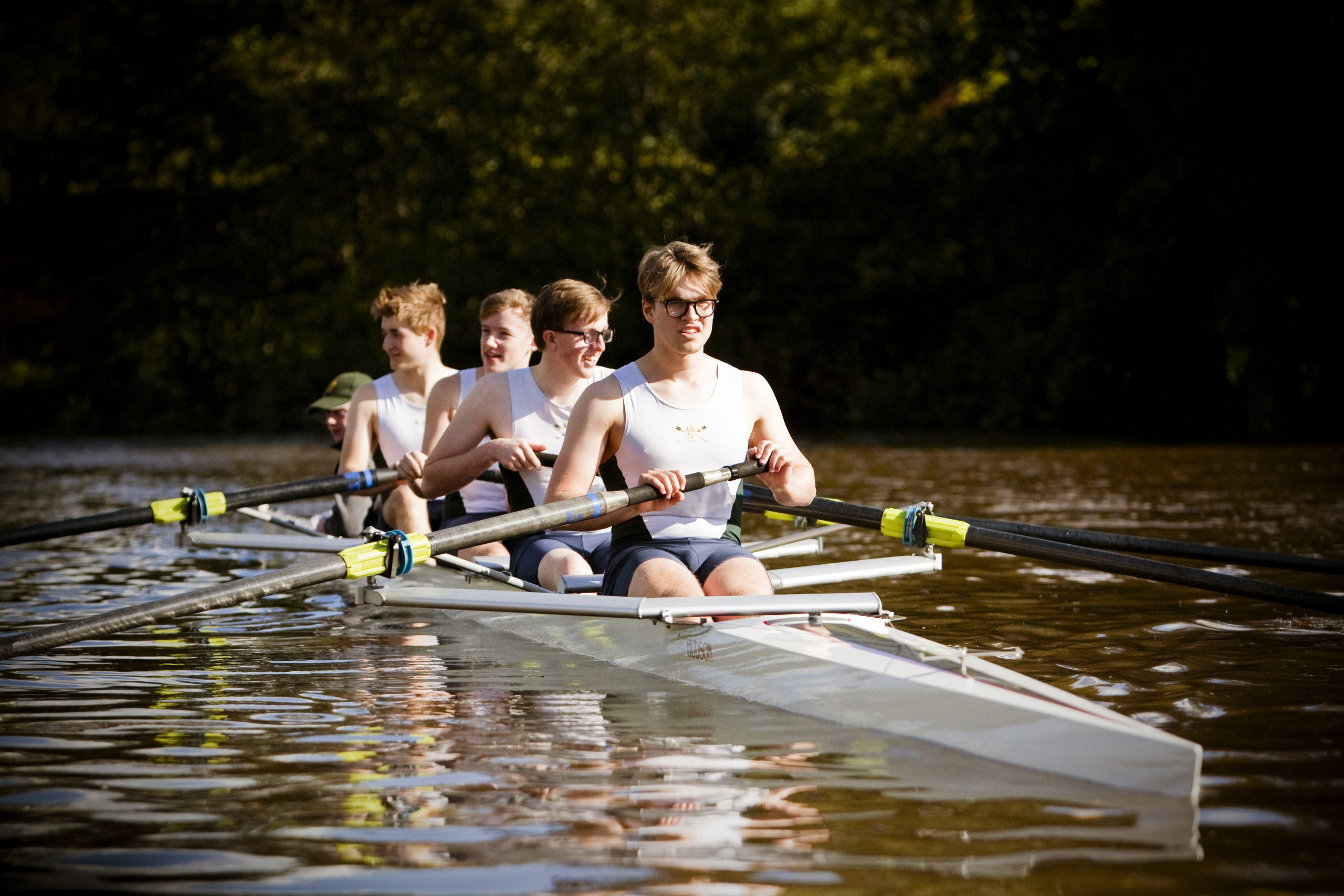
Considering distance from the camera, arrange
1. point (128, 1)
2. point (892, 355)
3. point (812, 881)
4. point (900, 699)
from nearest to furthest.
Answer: point (812, 881), point (900, 699), point (892, 355), point (128, 1)

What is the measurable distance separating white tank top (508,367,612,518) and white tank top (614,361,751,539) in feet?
3.46

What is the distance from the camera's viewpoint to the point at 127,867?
325 centimetres

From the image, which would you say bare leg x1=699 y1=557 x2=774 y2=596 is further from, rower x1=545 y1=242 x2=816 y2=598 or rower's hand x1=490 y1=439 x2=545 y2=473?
rower's hand x1=490 y1=439 x2=545 y2=473

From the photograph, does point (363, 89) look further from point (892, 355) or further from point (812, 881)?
point (812, 881)

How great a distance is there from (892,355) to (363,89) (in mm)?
11845

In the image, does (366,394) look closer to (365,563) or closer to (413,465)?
(413,465)

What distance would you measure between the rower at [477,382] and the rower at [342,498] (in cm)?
104

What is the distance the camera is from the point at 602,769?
4.08 m

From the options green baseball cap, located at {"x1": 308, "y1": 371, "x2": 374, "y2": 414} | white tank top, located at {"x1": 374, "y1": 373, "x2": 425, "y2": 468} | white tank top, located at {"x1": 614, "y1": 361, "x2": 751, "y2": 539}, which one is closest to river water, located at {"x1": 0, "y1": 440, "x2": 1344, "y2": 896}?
white tank top, located at {"x1": 614, "y1": 361, "x2": 751, "y2": 539}

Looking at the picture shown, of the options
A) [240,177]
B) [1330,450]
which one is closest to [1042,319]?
[1330,450]

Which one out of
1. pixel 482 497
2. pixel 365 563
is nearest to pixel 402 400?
pixel 482 497

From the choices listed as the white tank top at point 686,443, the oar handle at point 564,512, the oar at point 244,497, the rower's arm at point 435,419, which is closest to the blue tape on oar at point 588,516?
the oar handle at point 564,512

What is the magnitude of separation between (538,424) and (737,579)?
5.22 feet

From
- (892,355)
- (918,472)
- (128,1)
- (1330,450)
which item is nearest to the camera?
(918,472)
